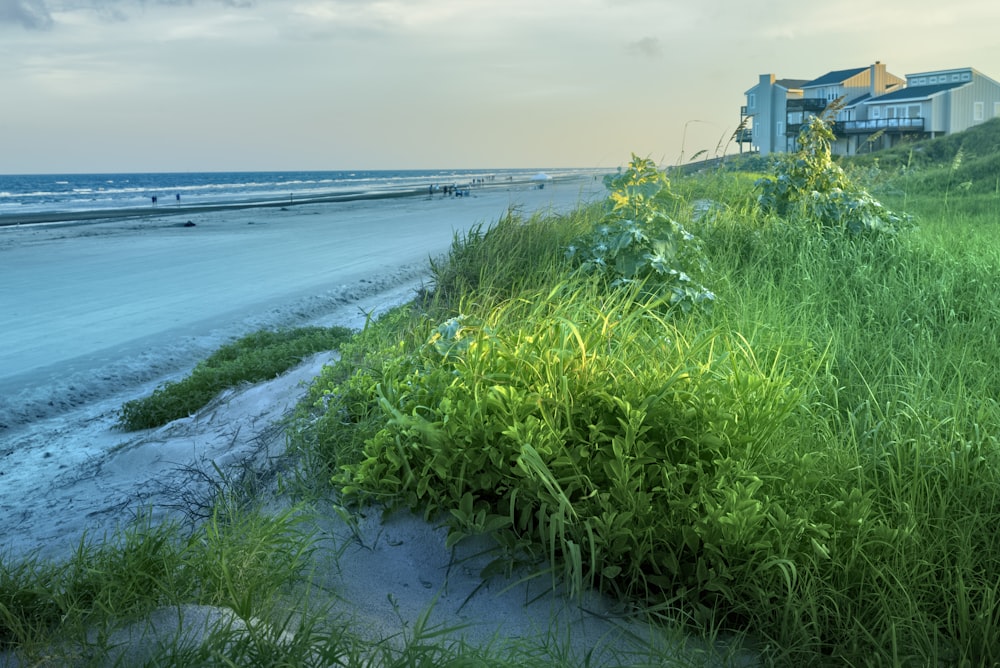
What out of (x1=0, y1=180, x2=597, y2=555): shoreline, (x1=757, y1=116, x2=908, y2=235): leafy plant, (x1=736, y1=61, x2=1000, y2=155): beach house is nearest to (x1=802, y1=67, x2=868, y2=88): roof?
(x1=736, y1=61, x2=1000, y2=155): beach house

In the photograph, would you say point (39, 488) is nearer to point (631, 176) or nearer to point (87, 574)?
point (87, 574)

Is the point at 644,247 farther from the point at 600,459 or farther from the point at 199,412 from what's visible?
the point at 199,412

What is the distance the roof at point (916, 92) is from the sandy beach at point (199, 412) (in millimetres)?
23529

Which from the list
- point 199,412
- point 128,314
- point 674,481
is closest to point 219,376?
point 199,412

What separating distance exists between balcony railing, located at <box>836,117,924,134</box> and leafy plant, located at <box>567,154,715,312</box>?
29.5 meters

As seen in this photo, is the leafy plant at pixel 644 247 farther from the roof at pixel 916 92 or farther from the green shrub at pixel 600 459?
the roof at pixel 916 92

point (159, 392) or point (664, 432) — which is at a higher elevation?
point (664, 432)

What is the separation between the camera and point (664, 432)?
3.23m

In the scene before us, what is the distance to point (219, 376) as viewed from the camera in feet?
22.6

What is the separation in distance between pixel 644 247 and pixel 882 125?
32.3 metres

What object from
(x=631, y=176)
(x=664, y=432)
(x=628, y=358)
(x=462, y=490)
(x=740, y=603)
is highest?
(x=631, y=176)

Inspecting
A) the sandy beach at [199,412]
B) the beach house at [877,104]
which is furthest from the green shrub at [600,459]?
the beach house at [877,104]

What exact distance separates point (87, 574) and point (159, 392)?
4.25 meters

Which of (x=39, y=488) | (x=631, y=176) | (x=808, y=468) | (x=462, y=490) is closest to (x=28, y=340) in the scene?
(x=39, y=488)
